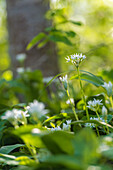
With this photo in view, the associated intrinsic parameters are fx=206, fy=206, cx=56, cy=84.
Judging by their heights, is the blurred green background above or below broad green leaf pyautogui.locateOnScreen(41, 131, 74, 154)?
above

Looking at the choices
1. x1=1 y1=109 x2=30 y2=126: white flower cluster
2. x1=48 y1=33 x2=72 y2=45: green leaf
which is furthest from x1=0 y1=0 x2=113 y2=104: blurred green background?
x1=1 y1=109 x2=30 y2=126: white flower cluster

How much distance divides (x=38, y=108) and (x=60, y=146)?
0.32 ft

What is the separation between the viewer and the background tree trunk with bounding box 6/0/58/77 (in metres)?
2.22

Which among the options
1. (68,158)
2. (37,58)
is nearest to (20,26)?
(37,58)

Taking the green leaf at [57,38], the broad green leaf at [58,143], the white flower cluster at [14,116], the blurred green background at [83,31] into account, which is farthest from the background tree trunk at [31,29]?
the broad green leaf at [58,143]

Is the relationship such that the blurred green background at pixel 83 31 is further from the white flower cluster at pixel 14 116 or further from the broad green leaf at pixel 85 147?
the broad green leaf at pixel 85 147

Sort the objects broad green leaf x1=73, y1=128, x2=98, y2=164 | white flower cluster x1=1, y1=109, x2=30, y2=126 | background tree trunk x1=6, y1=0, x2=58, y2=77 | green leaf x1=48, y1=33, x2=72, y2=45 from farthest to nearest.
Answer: background tree trunk x1=6, y1=0, x2=58, y2=77 → green leaf x1=48, y1=33, x2=72, y2=45 → white flower cluster x1=1, y1=109, x2=30, y2=126 → broad green leaf x1=73, y1=128, x2=98, y2=164

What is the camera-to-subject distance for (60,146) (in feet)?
1.50

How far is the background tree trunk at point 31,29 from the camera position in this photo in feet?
7.27

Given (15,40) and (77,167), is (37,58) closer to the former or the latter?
(15,40)

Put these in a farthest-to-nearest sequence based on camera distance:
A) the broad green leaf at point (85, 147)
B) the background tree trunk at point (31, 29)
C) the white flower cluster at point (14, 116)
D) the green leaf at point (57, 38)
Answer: the background tree trunk at point (31, 29) → the green leaf at point (57, 38) → the white flower cluster at point (14, 116) → the broad green leaf at point (85, 147)

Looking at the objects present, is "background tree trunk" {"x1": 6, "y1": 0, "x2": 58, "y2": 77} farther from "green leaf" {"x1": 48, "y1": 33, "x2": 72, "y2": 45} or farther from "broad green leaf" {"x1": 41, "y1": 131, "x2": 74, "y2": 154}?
"broad green leaf" {"x1": 41, "y1": 131, "x2": 74, "y2": 154}

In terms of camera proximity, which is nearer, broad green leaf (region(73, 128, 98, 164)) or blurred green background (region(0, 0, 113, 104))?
broad green leaf (region(73, 128, 98, 164))

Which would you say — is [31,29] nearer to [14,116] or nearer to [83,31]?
[83,31]
